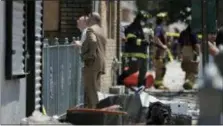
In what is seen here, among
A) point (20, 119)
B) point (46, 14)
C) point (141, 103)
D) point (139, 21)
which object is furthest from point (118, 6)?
point (20, 119)

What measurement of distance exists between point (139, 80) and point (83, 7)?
6.51ft

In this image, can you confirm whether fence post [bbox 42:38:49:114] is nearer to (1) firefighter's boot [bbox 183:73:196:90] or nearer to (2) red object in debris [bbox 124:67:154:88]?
(2) red object in debris [bbox 124:67:154:88]

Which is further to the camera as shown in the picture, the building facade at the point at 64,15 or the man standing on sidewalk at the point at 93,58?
the building facade at the point at 64,15

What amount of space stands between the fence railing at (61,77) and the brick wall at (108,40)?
122 inches

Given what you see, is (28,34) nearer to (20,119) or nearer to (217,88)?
→ (20,119)

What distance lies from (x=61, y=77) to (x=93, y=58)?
1046mm

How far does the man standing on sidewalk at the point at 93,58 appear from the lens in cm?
1024

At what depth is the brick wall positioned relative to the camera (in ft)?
51.8

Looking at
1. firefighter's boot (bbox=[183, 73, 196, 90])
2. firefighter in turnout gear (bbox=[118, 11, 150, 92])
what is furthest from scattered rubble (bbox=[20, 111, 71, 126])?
firefighter's boot (bbox=[183, 73, 196, 90])

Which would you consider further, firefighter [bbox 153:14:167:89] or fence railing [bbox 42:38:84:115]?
firefighter [bbox 153:14:167:89]

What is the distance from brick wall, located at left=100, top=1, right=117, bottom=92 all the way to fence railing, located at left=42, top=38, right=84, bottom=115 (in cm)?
309

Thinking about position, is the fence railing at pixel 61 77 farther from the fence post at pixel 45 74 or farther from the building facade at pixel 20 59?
the building facade at pixel 20 59

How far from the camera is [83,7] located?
14727 millimetres

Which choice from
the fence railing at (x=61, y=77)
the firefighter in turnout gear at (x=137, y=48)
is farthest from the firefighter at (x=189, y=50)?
the fence railing at (x=61, y=77)
